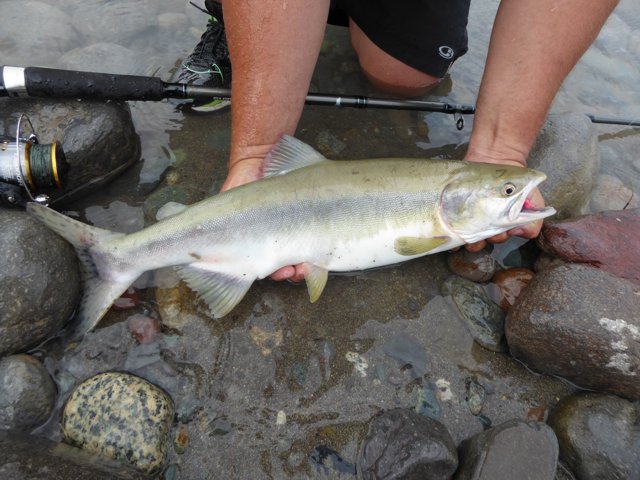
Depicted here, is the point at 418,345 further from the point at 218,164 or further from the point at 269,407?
the point at 218,164

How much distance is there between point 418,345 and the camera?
3.29m

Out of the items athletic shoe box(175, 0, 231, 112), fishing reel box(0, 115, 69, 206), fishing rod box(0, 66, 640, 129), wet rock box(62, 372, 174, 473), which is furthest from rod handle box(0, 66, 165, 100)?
wet rock box(62, 372, 174, 473)

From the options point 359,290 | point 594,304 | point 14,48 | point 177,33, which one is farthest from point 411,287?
point 14,48

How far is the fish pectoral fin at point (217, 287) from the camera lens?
10.2 feet

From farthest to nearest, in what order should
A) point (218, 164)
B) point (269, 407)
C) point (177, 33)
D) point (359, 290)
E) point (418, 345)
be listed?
point (177, 33) < point (218, 164) < point (359, 290) < point (418, 345) < point (269, 407)

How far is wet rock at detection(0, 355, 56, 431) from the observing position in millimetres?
2651

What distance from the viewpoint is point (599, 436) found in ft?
9.11

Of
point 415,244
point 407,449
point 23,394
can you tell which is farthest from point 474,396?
point 23,394

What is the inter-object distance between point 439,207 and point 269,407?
182 centimetres

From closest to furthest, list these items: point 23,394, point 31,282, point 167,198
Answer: point 23,394, point 31,282, point 167,198

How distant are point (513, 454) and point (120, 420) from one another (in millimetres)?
2365

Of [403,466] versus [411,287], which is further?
[411,287]

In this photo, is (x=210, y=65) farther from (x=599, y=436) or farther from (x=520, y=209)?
(x=599, y=436)

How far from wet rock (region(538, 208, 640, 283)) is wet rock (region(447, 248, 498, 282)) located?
47 cm
